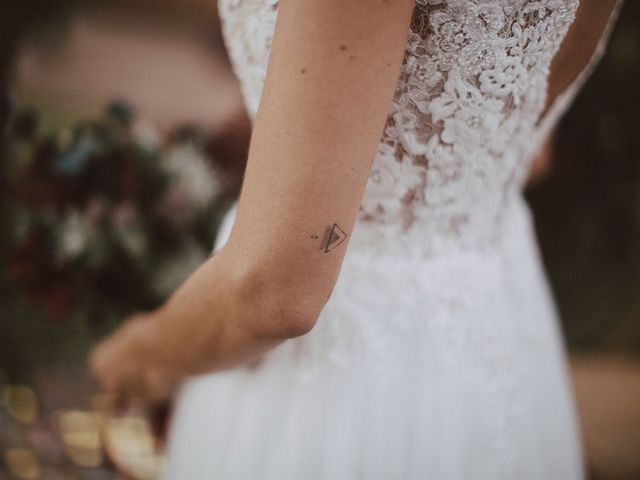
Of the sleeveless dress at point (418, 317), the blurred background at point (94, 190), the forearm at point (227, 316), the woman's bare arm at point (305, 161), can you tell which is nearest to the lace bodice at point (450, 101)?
the sleeveless dress at point (418, 317)

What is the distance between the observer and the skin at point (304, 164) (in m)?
0.44

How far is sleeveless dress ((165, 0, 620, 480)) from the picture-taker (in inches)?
22.9

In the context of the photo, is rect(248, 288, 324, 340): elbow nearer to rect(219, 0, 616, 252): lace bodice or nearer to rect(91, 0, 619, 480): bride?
rect(91, 0, 619, 480): bride

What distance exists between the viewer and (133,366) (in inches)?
30.6

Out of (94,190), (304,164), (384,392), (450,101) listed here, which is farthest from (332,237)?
(94,190)

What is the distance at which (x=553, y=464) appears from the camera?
3.06ft

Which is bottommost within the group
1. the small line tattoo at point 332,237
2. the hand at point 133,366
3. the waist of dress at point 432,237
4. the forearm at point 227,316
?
the hand at point 133,366

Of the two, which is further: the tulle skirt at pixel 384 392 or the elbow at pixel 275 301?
the tulle skirt at pixel 384 392

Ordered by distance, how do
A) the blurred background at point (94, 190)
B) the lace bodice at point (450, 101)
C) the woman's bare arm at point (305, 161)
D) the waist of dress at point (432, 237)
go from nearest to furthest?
1. the woman's bare arm at point (305, 161)
2. the lace bodice at point (450, 101)
3. the waist of dress at point (432, 237)
4. the blurred background at point (94, 190)

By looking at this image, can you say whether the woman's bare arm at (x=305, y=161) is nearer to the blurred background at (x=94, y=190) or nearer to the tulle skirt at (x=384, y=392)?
the tulle skirt at (x=384, y=392)

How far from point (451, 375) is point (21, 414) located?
1.55m

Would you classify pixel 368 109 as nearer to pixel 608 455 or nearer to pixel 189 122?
pixel 189 122

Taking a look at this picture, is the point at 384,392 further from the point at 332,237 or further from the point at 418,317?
the point at 332,237

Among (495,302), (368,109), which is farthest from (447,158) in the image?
(495,302)
